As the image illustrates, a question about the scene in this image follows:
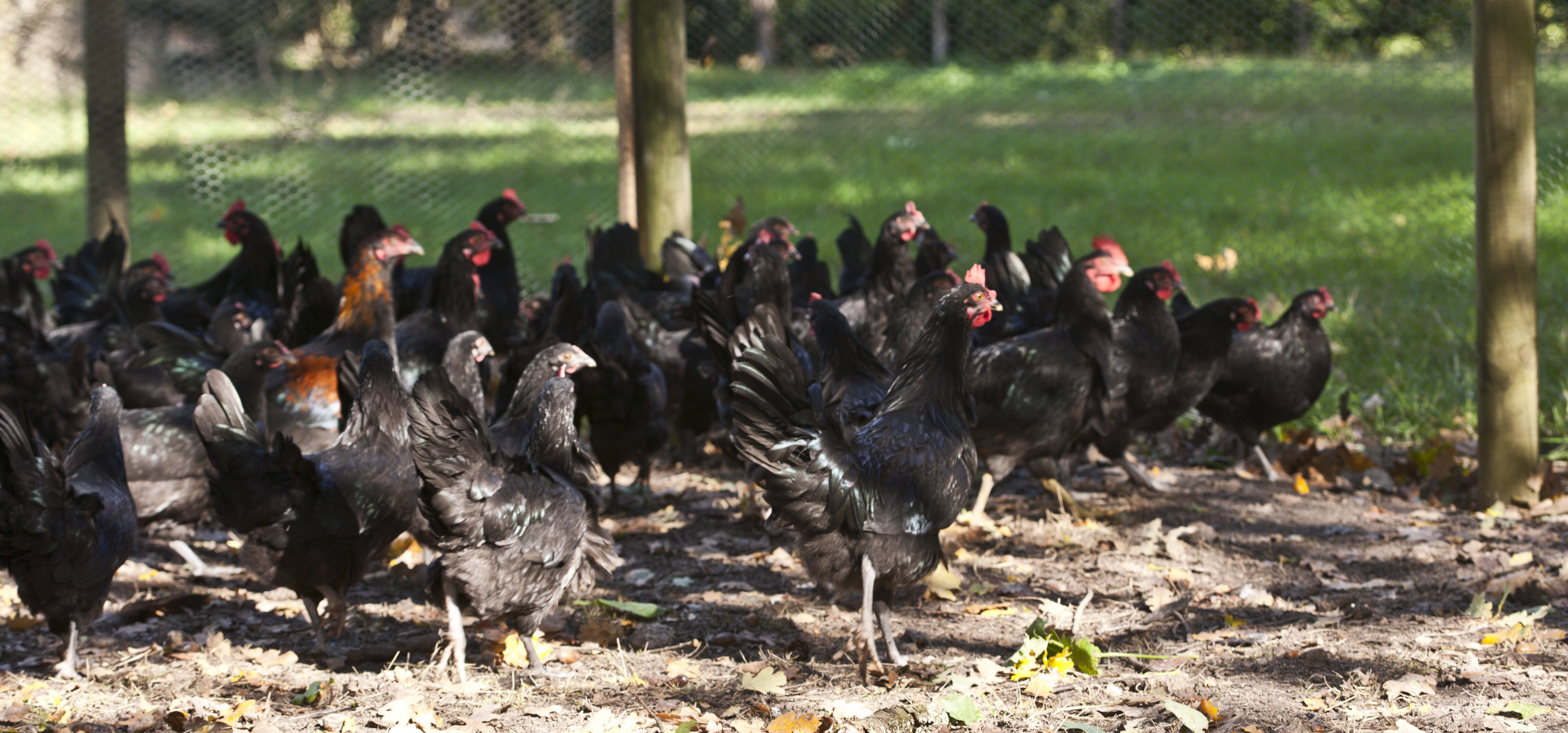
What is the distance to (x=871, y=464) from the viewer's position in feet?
11.6

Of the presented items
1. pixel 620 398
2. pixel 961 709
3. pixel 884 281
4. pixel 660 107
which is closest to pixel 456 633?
pixel 961 709

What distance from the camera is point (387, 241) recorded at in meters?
5.21

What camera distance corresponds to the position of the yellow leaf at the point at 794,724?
116 inches

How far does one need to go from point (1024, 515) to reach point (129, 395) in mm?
3968

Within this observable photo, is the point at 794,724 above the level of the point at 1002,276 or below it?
below

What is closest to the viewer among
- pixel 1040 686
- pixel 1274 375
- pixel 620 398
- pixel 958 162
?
pixel 1040 686

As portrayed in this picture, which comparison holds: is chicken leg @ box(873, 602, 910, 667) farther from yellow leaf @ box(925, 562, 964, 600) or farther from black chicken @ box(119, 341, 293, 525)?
black chicken @ box(119, 341, 293, 525)

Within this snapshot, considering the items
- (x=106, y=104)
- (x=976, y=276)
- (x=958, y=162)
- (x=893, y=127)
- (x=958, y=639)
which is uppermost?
(x=106, y=104)

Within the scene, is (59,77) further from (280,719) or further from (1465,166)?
(1465,166)

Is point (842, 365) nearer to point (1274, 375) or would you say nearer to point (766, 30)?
point (1274, 375)

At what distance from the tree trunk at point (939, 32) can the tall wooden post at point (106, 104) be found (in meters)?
5.81

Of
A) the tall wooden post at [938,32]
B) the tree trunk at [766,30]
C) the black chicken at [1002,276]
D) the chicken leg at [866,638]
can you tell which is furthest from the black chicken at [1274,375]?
the tree trunk at [766,30]

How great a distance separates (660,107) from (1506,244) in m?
4.10

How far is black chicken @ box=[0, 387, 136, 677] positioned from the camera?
328 cm
